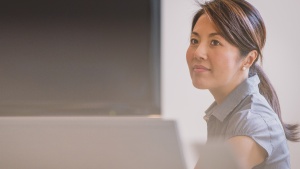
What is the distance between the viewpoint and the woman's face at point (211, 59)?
92 centimetres

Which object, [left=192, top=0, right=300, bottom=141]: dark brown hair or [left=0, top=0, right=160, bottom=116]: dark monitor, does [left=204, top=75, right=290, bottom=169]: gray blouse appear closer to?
[left=192, top=0, right=300, bottom=141]: dark brown hair

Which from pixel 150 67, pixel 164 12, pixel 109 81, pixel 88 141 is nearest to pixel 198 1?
pixel 164 12

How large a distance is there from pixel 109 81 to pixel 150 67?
0.12m

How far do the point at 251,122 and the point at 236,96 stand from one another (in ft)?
0.26

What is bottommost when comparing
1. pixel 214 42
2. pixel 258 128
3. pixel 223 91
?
pixel 258 128

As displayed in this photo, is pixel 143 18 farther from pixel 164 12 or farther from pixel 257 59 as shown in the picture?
pixel 257 59

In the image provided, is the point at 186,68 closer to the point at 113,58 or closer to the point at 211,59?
the point at 211,59

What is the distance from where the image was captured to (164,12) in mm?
966

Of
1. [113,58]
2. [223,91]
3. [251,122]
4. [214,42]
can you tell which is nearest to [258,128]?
[251,122]

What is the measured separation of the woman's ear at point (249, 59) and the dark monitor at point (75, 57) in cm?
24

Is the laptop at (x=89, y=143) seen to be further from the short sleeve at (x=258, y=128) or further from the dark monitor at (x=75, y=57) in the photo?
the short sleeve at (x=258, y=128)

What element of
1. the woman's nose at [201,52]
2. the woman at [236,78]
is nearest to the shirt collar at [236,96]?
the woman at [236,78]

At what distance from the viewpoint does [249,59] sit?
94 cm

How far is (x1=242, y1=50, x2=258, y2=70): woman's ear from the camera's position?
3.05 ft
